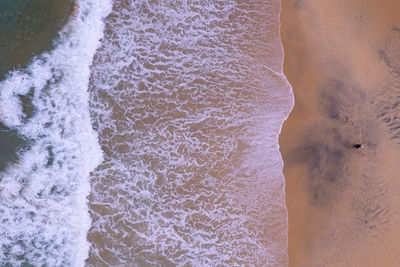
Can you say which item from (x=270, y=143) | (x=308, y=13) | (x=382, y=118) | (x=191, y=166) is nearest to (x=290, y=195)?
(x=270, y=143)

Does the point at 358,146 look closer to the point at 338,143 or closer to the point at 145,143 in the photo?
the point at 338,143

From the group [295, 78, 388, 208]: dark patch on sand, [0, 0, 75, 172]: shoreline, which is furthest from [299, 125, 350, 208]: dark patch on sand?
[0, 0, 75, 172]: shoreline

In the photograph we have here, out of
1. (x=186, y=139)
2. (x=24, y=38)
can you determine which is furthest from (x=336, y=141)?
(x=24, y=38)

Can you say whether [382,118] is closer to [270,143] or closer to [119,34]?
[270,143]

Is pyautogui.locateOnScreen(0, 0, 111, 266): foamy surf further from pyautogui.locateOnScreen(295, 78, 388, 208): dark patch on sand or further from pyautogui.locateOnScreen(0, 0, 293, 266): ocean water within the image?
pyautogui.locateOnScreen(295, 78, 388, 208): dark patch on sand

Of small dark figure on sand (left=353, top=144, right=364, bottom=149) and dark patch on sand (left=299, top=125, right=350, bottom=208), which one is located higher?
small dark figure on sand (left=353, top=144, right=364, bottom=149)

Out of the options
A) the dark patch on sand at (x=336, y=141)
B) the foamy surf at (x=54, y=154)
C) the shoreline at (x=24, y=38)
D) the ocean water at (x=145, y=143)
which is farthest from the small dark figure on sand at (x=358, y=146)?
the shoreline at (x=24, y=38)

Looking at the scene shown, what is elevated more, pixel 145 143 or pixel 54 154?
pixel 145 143
